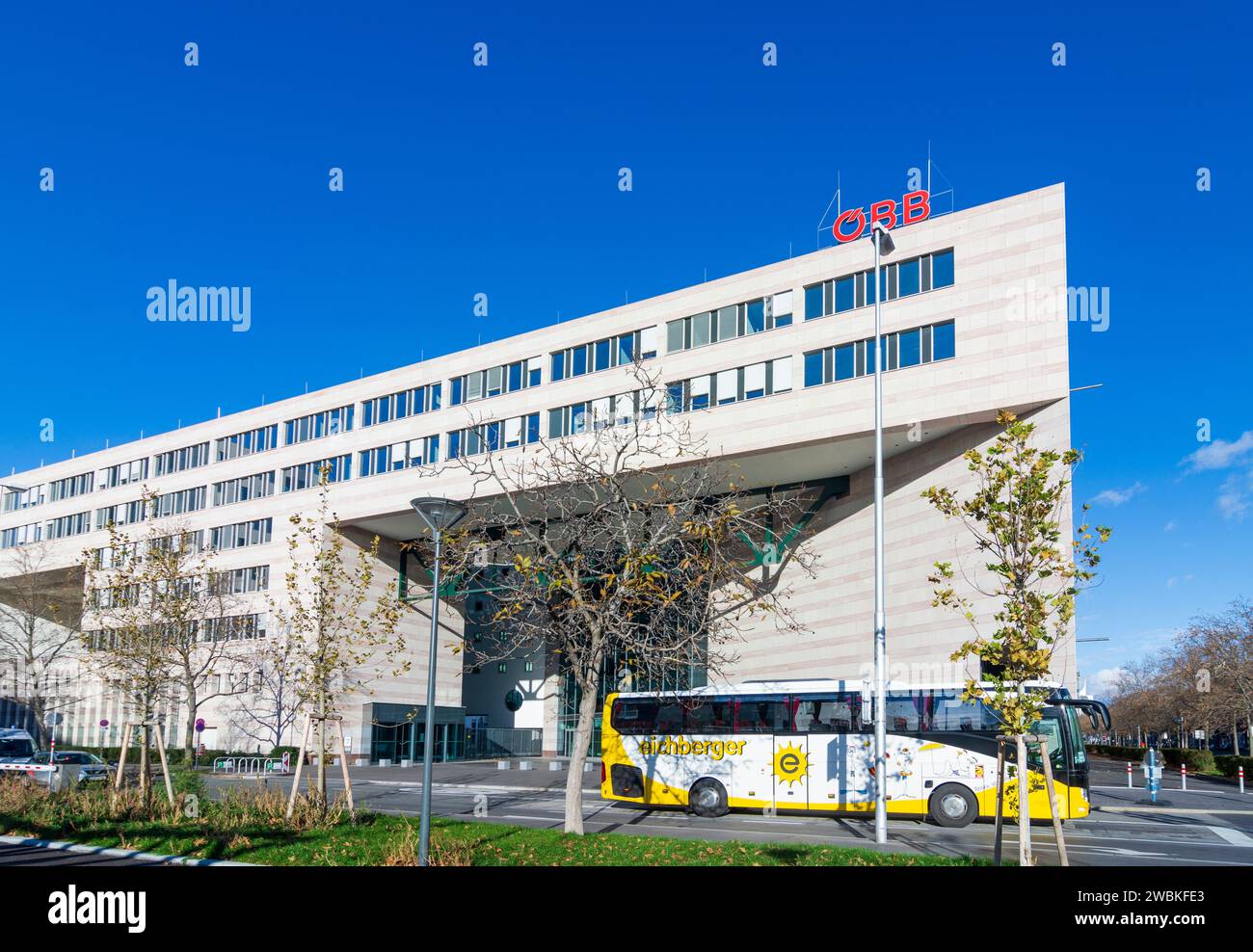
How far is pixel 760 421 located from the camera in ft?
127

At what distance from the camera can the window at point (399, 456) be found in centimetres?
5084

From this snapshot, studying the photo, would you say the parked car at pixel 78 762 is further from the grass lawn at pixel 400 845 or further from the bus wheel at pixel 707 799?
the bus wheel at pixel 707 799

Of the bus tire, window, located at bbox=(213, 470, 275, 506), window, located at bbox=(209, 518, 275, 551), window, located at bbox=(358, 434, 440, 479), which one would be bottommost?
the bus tire

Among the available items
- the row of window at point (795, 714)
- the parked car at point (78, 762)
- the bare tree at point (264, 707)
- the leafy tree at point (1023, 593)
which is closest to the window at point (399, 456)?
the bare tree at point (264, 707)

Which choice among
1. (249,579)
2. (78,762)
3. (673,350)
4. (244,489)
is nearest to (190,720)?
(78,762)

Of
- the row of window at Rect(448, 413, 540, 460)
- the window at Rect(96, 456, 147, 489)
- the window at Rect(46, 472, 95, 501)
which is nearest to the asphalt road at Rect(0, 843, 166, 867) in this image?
the row of window at Rect(448, 413, 540, 460)

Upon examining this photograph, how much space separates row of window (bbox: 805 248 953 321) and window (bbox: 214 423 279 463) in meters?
35.1

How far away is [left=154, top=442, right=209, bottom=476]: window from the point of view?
2486 inches

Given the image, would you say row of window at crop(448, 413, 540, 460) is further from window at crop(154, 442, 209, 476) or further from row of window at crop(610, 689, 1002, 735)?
window at crop(154, 442, 209, 476)

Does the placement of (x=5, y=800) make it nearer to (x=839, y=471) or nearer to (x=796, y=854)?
(x=796, y=854)

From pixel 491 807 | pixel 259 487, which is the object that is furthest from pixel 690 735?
pixel 259 487
